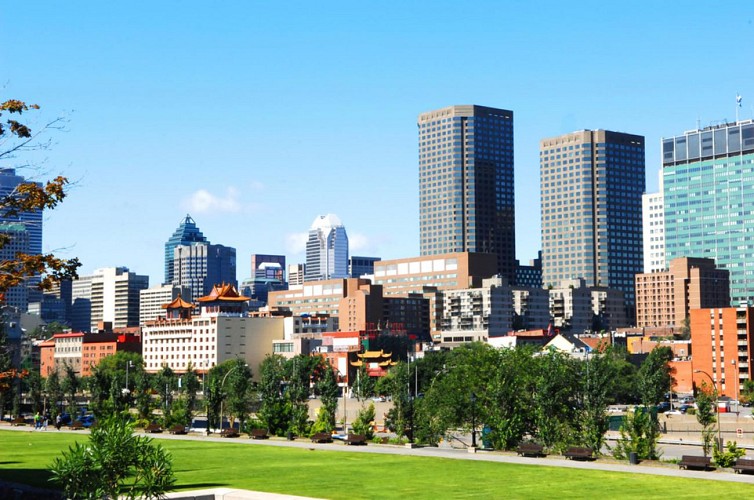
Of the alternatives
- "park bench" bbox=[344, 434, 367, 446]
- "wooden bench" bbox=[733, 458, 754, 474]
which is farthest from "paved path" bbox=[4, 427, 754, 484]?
"park bench" bbox=[344, 434, 367, 446]

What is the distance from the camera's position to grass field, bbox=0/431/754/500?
5512cm

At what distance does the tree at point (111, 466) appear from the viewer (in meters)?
40.5

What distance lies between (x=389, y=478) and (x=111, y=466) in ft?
81.4

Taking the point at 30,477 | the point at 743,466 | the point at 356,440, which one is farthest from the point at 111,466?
the point at 356,440

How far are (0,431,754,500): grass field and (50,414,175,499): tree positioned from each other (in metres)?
14.7

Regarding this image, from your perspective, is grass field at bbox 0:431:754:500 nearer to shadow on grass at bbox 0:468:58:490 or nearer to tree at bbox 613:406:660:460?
shadow on grass at bbox 0:468:58:490

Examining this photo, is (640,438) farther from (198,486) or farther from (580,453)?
(198,486)

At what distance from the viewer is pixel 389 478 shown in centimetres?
6281

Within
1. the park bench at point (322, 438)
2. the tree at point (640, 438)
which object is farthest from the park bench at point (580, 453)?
the park bench at point (322, 438)

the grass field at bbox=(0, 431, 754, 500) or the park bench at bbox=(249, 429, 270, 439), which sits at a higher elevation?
the grass field at bbox=(0, 431, 754, 500)

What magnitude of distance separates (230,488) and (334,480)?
756 centimetres

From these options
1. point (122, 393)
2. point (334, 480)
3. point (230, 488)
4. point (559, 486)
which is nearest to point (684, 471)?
point (559, 486)

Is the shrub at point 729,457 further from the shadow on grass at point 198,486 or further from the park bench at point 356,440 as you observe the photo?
the park bench at point 356,440

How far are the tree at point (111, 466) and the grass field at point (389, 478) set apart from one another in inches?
577
